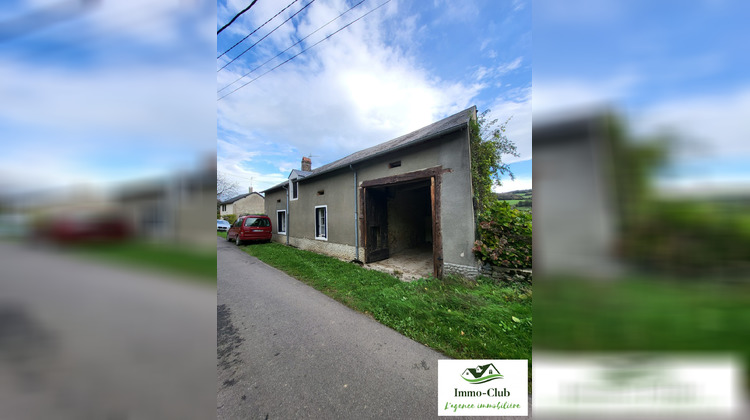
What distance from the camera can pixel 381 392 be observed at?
1.92 metres

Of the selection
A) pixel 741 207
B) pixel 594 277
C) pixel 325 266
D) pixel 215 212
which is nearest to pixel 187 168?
pixel 215 212

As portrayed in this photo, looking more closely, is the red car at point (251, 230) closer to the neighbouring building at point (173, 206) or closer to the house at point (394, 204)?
the house at point (394, 204)

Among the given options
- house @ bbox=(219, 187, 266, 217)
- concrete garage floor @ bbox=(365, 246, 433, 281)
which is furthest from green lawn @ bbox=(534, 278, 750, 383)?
house @ bbox=(219, 187, 266, 217)

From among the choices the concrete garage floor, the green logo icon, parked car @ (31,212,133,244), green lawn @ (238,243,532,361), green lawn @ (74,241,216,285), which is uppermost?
parked car @ (31,212,133,244)

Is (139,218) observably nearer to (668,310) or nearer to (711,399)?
(668,310)

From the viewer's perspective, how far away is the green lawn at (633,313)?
37.0 inches

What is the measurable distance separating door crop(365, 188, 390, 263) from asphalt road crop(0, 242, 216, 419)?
21.0 feet

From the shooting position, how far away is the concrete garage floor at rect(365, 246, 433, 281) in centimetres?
588

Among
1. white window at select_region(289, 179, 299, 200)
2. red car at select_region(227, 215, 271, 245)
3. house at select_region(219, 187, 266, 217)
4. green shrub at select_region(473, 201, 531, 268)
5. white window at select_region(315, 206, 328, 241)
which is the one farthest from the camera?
house at select_region(219, 187, 266, 217)

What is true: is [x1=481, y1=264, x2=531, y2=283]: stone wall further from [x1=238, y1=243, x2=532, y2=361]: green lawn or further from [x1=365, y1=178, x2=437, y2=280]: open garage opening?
[x1=365, y1=178, x2=437, y2=280]: open garage opening

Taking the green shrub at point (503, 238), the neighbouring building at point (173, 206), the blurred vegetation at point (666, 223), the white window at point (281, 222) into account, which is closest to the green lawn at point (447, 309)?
the green shrub at point (503, 238)

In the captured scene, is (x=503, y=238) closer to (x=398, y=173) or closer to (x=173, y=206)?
(x=398, y=173)

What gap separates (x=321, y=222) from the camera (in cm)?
925

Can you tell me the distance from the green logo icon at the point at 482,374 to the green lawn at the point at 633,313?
3.14 ft
